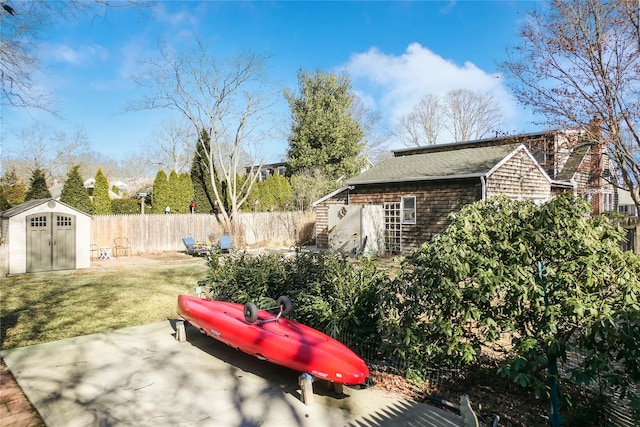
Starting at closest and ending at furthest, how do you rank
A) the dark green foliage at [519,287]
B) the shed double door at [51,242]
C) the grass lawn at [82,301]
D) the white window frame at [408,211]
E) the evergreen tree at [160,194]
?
the dark green foliage at [519,287], the grass lawn at [82,301], the shed double door at [51,242], the white window frame at [408,211], the evergreen tree at [160,194]

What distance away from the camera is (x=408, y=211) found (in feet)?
54.5

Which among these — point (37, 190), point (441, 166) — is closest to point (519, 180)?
point (441, 166)

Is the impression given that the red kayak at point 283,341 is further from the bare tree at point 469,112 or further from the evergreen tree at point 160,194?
the bare tree at point 469,112

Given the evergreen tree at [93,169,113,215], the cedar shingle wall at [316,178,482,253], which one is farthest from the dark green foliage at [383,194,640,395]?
the evergreen tree at [93,169,113,215]

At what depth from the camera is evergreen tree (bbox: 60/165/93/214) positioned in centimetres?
2009

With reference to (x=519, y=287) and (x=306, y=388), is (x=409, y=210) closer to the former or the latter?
(x=519, y=287)

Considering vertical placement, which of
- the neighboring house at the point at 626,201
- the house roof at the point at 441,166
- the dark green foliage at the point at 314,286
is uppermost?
the house roof at the point at 441,166

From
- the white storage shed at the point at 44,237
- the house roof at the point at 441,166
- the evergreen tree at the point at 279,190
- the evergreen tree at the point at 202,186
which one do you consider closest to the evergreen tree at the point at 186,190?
the evergreen tree at the point at 202,186

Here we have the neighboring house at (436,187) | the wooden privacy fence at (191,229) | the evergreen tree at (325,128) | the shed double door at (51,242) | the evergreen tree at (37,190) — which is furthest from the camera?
the evergreen tree at (325,128)

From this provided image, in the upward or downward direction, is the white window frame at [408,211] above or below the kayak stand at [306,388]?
above

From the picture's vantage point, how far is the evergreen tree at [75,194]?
791 inches

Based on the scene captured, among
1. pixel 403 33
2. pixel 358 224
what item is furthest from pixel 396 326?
pixel 403 33

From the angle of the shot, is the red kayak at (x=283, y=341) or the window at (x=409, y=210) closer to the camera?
the red kayak at (x=283, y=341)

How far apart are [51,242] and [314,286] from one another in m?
11.8
